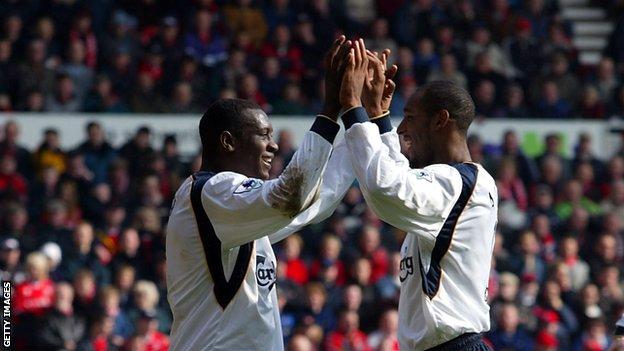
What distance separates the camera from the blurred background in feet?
44.6

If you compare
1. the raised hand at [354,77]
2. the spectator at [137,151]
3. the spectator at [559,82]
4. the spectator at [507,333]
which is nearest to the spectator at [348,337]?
the spectator at [507,333]

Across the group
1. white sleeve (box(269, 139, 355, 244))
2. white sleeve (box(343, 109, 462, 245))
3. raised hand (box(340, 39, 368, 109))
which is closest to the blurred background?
white sleeve (box(269, 139, 355, 244))

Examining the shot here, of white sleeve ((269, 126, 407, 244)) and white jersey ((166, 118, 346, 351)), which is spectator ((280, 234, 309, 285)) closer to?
white sleeve ((269, 126, 407, 244))

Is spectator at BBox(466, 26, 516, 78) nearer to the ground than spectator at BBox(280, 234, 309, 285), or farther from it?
farther from it

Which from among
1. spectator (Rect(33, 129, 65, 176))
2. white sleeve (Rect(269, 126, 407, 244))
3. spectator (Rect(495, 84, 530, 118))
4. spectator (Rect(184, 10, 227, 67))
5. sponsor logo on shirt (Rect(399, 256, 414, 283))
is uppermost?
white sleeve (Rect(269, 126, 407, 244))

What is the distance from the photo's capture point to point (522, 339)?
14141 millimetres

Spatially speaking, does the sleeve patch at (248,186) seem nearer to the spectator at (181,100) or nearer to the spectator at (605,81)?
the spectator at (181,100)

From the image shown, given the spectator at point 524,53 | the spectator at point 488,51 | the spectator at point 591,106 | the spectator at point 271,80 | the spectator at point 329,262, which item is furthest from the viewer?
the spectator at point 524,53

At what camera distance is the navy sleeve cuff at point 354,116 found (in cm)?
655

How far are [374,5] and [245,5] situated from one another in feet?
7.19

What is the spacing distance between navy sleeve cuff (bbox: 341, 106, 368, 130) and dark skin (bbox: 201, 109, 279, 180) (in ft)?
1.54

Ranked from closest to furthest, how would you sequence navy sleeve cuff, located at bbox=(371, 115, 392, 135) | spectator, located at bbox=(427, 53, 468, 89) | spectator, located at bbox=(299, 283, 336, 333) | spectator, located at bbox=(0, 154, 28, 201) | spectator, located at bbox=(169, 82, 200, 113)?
navy sleeve cuff, located at bbox=(371, 115, 392, 135), spectator, located at bbox=(299, 283, 336, 333), spectator, located at bbox=(0, 154, 28, 201), spectator, located at bbox=(169, 82, 200, 113), spectator, located at bbox=(427, 53, 468, 89)

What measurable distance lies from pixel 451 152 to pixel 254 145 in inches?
38.7

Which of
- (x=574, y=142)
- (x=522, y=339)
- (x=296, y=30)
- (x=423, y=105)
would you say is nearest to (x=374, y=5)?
(x=296, y=30)
